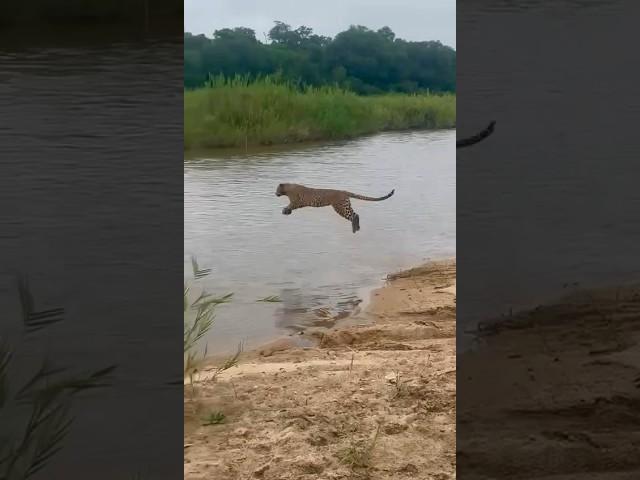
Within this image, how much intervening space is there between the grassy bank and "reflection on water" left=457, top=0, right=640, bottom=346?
131 centimetres

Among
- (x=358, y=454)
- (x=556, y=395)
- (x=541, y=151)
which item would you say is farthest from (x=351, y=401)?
(x=541, y=151)

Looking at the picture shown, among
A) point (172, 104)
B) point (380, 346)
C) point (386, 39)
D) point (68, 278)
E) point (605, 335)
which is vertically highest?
point (386, 39)

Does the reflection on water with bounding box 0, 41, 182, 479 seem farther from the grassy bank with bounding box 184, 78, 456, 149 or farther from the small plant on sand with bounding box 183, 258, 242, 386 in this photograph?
the grassy bank with bounding box 184, 78, 456, 149

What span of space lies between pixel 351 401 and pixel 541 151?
1.47 meters

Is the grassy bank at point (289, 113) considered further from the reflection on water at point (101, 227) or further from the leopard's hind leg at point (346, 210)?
the reflection on water at point (101, 227)

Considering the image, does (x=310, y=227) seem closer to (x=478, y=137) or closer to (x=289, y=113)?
(x=289, y=113)

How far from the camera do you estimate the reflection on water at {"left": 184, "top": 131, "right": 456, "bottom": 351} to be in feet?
8.30

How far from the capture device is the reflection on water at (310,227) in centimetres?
253

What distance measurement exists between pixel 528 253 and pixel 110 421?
2.85 feet

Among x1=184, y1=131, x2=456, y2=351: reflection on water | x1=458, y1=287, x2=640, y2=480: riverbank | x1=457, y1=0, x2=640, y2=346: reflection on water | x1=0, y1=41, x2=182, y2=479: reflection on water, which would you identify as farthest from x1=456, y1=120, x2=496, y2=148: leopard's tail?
x1=184, y1=131, x2=456, y2=351: reflection on water

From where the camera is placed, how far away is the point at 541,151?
4.70 feet

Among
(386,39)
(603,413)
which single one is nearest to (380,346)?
(386,39)

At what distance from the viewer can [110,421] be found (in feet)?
4.28

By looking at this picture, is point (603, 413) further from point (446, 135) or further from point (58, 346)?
point (446, 135)
